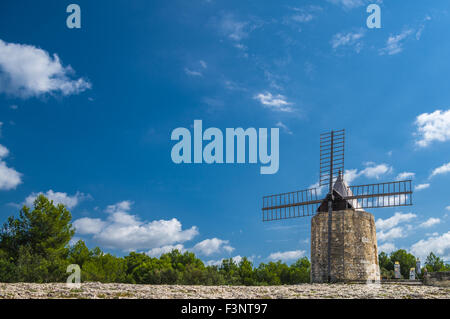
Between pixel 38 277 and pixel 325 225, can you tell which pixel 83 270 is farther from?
pixel 325 225

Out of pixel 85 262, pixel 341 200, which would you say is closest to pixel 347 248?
pixel 341 200

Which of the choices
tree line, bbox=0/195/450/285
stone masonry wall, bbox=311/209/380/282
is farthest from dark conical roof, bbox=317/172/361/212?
tree line, bbox=0/195/450/285

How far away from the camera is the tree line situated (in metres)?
37.2

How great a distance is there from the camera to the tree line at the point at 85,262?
3719cm

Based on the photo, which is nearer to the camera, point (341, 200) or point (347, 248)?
point (347, 248)

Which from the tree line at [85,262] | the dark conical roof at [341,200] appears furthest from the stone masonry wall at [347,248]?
the tree line at [85,262]

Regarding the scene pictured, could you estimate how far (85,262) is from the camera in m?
47.8

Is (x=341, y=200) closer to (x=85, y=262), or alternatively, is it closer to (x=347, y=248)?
(x=347, y=248)

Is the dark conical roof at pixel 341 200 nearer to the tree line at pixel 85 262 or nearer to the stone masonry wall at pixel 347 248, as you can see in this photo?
the stone masonry wall at pixel 347 248

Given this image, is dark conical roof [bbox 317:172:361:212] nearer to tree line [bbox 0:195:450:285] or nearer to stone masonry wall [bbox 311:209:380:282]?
stone masonry wall [bbox 311:209:380:282]
